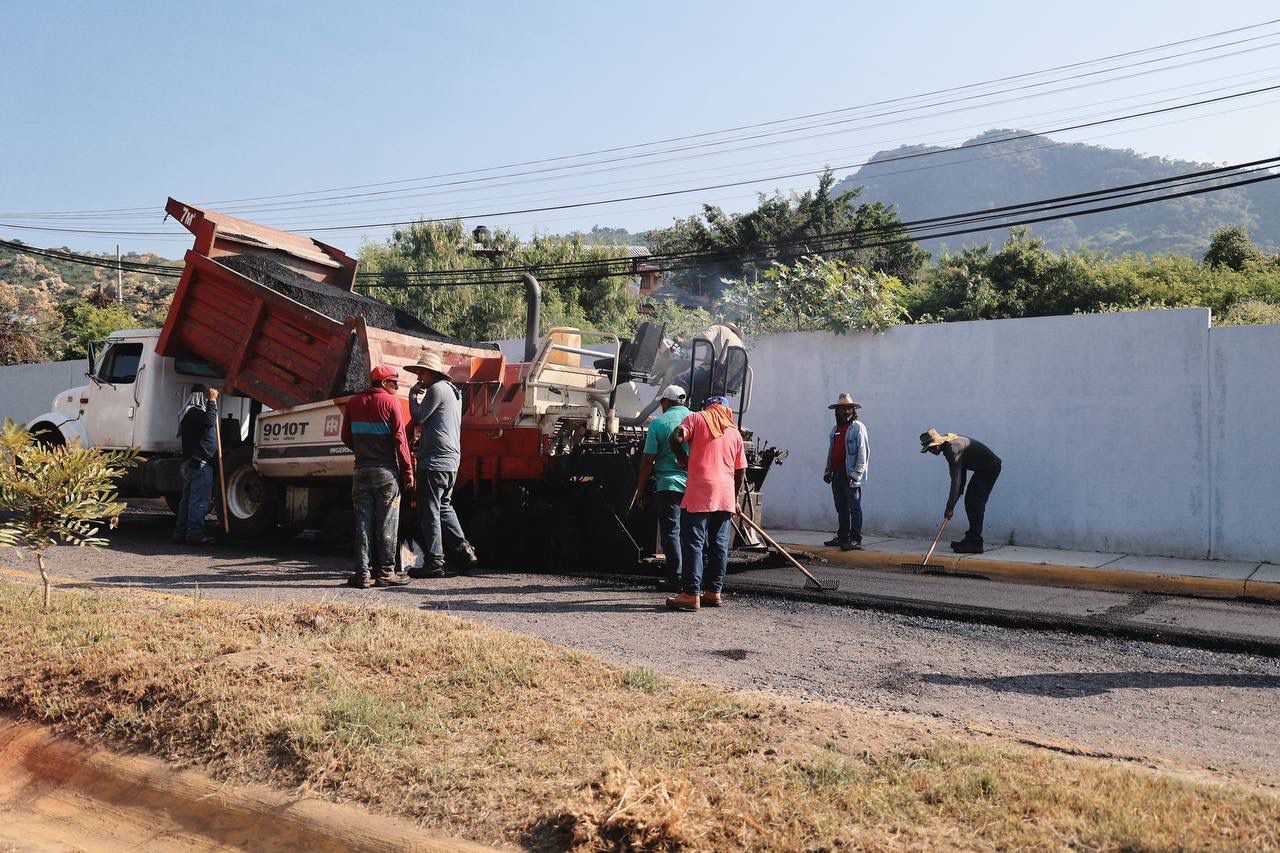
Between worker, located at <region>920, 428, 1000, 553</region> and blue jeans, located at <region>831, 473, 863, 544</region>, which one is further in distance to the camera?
blue jeans, located at <region>831, 473, 863, 544</region>

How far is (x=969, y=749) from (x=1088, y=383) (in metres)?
8.68

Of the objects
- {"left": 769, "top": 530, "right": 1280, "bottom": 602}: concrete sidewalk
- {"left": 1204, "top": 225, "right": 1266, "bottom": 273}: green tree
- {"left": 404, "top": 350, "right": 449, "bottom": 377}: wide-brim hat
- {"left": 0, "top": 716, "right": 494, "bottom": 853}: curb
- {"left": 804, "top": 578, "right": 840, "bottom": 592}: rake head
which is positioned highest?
{"left": 1204, "top": 225, "right": 1266, "bottom": 273}: green tree

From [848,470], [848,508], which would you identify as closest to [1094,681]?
[848,470]

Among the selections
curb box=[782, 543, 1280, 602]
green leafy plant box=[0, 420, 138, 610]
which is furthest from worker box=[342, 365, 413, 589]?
curb box=[782, 543, 1280, 602]

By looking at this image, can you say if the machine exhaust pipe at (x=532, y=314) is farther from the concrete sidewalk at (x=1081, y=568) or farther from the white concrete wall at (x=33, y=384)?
the white concrete wall at (x=33, y=384)

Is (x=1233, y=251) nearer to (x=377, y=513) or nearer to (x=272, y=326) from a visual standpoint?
(x=272, y=326)

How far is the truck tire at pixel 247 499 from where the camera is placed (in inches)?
430

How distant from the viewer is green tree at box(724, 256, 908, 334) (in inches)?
519

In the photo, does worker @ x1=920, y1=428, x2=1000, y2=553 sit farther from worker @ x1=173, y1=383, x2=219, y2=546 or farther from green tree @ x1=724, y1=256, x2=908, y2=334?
worker @ x1=173, y1=383, x2=219, y2=546

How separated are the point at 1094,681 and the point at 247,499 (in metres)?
8.94

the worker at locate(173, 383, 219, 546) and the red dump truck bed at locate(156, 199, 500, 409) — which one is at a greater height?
the red dump truck bed at locate(156, 199, 500, 409)

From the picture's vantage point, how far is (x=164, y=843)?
3.88 meters

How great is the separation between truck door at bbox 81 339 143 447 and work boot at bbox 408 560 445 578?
5000 mm

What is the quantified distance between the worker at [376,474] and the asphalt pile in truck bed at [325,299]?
7.81 feet
